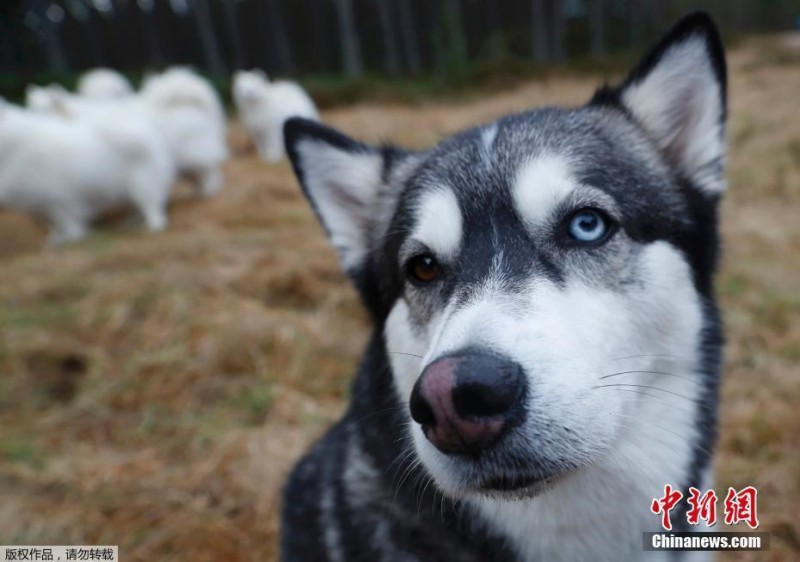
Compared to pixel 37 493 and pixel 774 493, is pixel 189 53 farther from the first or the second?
pixel 774 493

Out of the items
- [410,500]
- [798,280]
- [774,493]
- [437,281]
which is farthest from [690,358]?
[798,280]

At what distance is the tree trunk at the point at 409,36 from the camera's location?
1642cm

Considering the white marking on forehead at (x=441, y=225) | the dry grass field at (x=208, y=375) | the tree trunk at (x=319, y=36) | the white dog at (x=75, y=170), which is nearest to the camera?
the white marking on forehead at (x=441, y=225)

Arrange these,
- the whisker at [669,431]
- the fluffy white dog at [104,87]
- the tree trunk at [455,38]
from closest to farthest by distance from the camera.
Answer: the whisker at [669,431]
the fluffy white dog at [104,87]
the tree trunk at [455,38]

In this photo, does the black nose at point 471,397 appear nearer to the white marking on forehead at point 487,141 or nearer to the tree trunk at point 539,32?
the white marking on forehead at point 487,141

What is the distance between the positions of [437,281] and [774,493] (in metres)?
2.18

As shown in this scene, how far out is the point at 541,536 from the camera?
6.30ft

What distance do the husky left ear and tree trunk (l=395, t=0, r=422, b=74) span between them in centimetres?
1551

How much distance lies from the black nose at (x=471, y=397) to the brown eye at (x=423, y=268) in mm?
630

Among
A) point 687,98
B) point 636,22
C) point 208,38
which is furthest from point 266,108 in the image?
point 636,22

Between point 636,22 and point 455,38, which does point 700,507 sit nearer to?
point 455,38

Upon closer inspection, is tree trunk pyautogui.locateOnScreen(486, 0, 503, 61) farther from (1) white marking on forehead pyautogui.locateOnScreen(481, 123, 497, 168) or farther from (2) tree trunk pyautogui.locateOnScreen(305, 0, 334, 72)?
(1) white marking on forehead pyautogui.locateOnScreen(481, 123, 497, 168)

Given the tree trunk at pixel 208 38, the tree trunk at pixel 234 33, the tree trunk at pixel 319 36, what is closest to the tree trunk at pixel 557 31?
the tree trunk at pixel 319 36

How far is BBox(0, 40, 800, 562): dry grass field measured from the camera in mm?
3111
